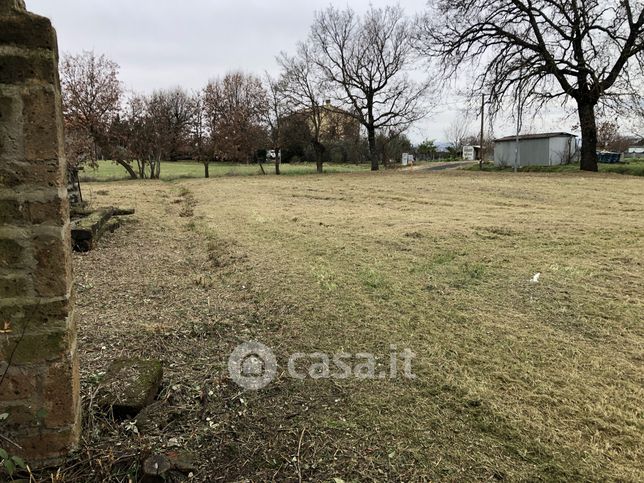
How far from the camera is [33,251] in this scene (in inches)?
77.1

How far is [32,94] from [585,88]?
23.8 meters

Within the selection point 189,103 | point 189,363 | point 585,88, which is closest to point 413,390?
point 189,363

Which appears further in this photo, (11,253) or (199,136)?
(199,136)

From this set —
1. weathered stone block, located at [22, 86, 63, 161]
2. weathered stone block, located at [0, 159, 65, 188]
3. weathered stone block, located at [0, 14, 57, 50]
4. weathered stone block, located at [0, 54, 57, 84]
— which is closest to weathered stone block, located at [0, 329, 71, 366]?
weathered stone block, located at [0, 159, 65, 188]

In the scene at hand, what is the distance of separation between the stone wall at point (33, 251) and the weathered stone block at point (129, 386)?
0.26 meters

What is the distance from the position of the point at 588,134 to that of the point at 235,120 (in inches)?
784

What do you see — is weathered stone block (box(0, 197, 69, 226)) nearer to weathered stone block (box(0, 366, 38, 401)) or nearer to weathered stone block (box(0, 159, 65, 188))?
weathered stone block (box(0, 159, 65, 188))

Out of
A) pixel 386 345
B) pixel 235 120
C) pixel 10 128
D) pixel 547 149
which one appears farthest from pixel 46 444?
pixel 547 149

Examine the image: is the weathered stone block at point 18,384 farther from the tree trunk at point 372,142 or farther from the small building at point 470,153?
the small building at point 470,153

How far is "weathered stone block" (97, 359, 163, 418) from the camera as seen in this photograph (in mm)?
2361

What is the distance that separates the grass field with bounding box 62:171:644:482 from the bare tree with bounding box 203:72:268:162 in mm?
22701

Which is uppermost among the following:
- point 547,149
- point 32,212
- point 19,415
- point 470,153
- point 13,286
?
point 470,153

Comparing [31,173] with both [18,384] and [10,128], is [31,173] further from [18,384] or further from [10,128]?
[18,384]

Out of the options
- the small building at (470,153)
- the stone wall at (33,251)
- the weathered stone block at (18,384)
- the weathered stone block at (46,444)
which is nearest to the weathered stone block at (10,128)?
the stone wall at (33,251)
